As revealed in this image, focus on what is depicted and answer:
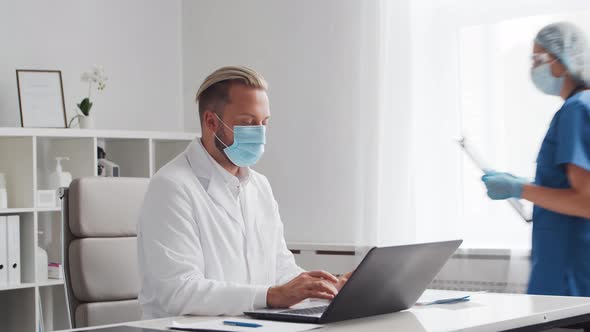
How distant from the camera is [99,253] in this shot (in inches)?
81.4

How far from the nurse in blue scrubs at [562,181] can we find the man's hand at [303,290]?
83 cm

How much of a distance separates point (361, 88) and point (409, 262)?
7.47ft

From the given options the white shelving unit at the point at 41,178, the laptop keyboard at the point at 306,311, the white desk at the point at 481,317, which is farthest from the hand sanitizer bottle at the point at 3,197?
the laptop keyboard at the point at 306,311

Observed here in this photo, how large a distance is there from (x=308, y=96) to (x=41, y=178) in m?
1.29

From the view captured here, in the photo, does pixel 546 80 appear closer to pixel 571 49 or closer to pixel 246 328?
pixel 571 49

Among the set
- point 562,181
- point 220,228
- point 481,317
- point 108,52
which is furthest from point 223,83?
point 108,52

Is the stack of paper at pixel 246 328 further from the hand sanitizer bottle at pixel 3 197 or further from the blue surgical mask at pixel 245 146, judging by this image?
the hand sanitizer bottle at pixel 3 197

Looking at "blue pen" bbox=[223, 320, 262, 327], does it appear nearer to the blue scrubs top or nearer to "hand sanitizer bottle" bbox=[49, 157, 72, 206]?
the blue scrubs top

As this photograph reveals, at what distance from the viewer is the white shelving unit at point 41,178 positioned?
11.9 ft

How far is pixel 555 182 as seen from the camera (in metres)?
2.31

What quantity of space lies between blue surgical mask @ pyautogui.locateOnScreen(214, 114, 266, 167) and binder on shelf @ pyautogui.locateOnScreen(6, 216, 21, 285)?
1.87 metres

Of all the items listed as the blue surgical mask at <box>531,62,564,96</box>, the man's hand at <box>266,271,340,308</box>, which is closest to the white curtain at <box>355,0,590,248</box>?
the blue surgical mask at <box>531,62,564,96</box>

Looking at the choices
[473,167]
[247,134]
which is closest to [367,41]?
[473,167]

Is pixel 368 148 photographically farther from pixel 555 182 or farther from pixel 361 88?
pixel 555 182
